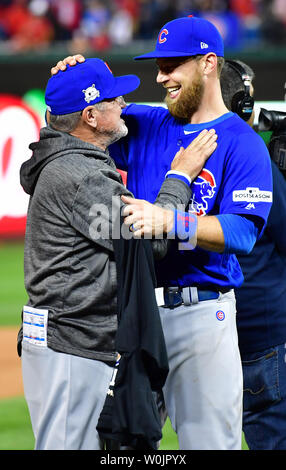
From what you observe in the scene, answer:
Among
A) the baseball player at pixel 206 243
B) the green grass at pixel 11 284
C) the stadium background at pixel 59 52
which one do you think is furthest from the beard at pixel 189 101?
the green grass at pixel 11 284

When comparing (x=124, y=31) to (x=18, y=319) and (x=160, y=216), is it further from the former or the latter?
(x=160, y=216)

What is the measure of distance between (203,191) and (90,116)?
60 cm

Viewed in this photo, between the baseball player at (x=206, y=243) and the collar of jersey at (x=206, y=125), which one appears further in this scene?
the collar of jersey at (x=206, y=125)

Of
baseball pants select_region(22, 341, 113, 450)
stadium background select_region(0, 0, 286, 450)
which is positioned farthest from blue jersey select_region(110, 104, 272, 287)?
stadium background select_region(0, 0, 286, 450)

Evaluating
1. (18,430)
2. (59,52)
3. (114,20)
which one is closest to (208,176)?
(18,430)

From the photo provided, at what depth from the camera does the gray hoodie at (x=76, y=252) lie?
3020 mm

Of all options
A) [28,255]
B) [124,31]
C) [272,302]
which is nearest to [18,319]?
[272,302]

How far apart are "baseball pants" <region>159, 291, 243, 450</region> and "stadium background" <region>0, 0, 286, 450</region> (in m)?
3.20

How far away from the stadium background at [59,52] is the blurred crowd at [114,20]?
0.06 feet

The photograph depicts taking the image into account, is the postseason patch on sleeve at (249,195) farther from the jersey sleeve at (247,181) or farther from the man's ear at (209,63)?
the man's ear at (209,63)

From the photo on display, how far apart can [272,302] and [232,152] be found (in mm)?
1051

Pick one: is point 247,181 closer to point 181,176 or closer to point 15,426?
point 181,176

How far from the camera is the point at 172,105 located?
140 inches

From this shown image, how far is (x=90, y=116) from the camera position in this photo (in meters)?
3.27
